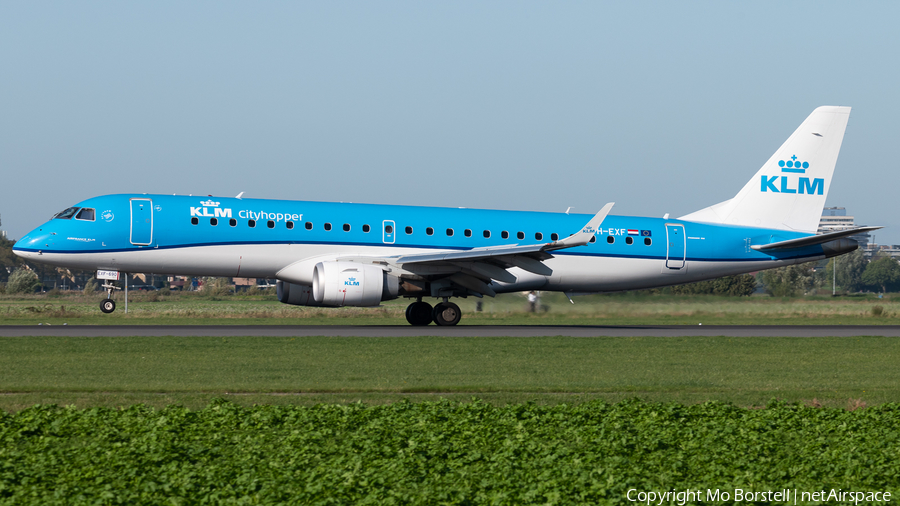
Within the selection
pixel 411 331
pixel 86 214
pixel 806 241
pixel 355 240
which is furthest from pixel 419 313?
pixel 806 241

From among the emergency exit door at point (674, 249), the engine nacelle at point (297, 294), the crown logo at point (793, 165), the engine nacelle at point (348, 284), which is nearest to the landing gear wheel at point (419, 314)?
the engine nacelle at point (348, 284)

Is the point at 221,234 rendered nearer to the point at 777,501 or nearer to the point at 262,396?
the point at 262,396

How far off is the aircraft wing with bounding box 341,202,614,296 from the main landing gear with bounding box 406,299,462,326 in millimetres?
1056

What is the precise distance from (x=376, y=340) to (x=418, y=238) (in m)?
7.20

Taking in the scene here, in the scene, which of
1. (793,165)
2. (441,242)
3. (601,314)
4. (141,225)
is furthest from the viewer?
(793,165)

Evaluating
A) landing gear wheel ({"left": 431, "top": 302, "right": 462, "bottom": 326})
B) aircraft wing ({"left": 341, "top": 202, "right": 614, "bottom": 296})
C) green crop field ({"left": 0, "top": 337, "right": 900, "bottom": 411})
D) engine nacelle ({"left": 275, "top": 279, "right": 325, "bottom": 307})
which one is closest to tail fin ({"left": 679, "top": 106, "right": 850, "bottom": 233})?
aircraft wing ({"left": 341, "top": 202, "right": 614, "bottom": 296})

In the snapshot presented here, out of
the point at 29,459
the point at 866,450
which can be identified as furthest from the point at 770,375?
the point at 29,459

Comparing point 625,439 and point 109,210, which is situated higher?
point 109,210

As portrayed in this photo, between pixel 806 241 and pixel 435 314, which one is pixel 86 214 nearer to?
pixel 435 314

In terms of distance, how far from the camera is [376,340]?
22.5m

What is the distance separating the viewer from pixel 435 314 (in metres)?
29.6

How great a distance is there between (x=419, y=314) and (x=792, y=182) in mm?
15446

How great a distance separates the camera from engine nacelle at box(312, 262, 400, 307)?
26.4 metres

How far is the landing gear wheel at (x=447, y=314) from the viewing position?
2945 cm
